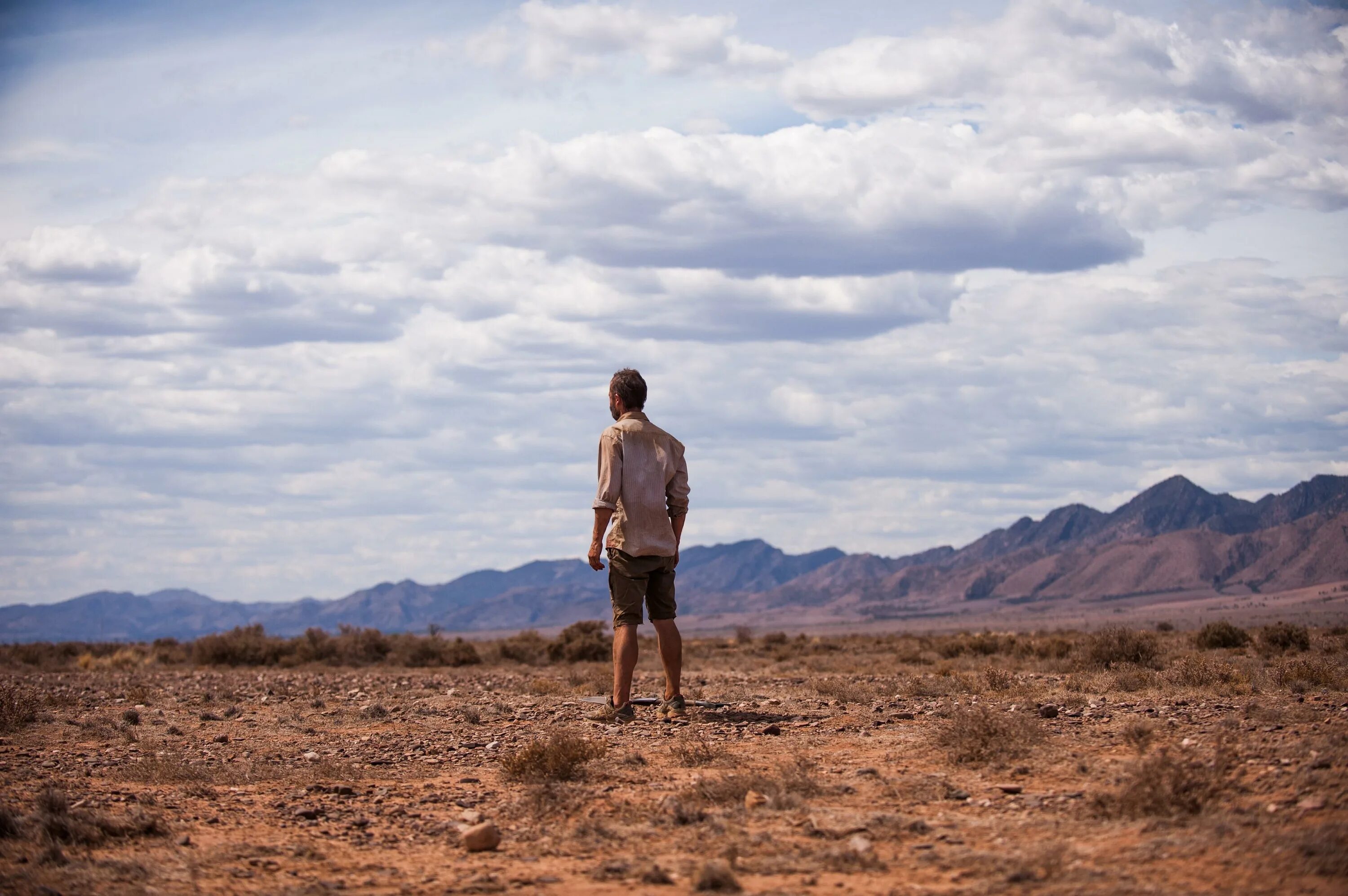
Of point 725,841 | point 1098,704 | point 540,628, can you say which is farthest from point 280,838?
point 540,628

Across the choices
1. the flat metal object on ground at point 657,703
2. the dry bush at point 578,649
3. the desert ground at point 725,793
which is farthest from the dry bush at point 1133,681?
the dry bush at point 578,649

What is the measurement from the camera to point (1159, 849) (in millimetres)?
5176

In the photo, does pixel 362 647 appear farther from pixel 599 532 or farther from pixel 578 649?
pixel 599 532

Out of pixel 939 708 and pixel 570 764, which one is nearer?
pixel 570 764

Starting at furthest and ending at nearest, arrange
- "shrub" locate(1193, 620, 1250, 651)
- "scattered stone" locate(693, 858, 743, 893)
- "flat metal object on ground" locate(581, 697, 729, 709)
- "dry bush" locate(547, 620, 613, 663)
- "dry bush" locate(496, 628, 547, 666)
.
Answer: "dry bush" locate(496, 628, 547, 666) → "dry bush" locate(547, 620, 613, 663) → "shrub" locate(1193, 620, 1250, 651) → "flat metal object on ground" locate(581, 697, 729, 709) → "scattered stone" locate(693, 858, 743, 893)

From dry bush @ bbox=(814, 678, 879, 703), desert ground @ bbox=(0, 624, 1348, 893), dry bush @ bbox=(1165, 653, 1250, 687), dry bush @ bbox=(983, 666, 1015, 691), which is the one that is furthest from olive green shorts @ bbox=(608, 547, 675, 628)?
dry bush @ bbox=(1165, 653, 1250, 687)

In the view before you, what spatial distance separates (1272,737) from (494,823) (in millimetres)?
4480

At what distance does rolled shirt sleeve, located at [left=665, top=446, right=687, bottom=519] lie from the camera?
9.78 metres

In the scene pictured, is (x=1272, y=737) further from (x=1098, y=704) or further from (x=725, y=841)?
(x=725, y=841)

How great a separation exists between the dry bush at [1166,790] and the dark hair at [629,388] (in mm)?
4919

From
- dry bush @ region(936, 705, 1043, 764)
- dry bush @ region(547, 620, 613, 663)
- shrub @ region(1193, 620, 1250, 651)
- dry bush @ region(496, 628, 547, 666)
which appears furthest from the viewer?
dry bush @ region(496, 628, 547, 666)

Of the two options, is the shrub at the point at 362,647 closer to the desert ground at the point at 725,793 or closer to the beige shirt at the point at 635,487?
the desert ground at the point at 725,793

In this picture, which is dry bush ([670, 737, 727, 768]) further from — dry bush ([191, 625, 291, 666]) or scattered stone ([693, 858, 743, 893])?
dry bush ([191, 625, 291, 666])

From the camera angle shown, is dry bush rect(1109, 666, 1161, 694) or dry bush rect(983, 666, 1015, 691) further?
dry bush rect(983, 666, 1015, 691)
